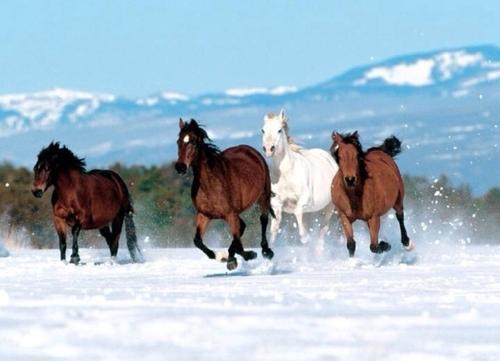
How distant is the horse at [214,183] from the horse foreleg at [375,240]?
1.44 meters

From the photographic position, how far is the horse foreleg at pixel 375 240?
15.1 m

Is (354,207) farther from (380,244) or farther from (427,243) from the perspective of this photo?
(427,243)

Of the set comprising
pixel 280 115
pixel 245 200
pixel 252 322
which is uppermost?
pixel 280 115

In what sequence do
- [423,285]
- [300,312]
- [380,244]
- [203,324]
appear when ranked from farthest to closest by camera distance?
[380,244] < [423,285] < [300,312] < [203,324]

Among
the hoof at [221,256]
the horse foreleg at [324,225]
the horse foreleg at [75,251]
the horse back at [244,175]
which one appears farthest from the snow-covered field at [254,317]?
the horse foreleg at [324,225]

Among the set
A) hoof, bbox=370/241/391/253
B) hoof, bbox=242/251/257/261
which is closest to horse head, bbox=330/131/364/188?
hoof, bbox=370/241/391/253

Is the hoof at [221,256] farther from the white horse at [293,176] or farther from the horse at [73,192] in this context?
the white horse at [293,176]

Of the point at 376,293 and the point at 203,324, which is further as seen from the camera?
the point at 376,293

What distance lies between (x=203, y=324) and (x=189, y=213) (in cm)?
2788

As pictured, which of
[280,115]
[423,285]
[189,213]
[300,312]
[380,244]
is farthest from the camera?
[189,213]

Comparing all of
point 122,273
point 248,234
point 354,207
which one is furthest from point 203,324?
point 248,234

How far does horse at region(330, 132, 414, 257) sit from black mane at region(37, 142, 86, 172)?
116 inches

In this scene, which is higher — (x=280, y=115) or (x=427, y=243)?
(x=280, y=115)

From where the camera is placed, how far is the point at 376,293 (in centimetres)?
960
